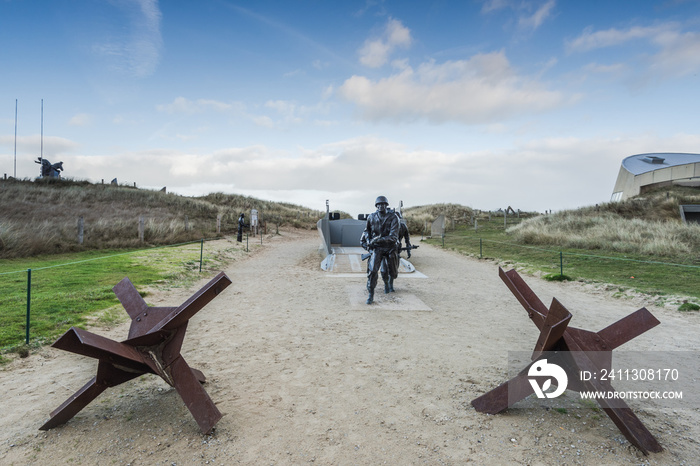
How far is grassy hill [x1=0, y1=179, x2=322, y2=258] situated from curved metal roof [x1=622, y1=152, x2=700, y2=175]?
106 ft

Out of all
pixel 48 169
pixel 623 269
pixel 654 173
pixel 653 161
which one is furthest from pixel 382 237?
pixel 48 169

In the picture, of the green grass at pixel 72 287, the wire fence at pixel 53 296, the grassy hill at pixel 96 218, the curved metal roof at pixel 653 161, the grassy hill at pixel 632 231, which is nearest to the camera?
the wire fence at pixel 53 296

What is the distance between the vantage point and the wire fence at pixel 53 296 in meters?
4.98

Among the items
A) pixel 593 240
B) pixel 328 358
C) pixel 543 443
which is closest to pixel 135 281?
pixel 328 358

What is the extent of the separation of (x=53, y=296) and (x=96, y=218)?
2044 cm

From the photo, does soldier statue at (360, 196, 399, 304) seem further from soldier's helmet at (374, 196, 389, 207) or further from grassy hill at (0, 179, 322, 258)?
grassy hill at (0, 179, 322, 258)

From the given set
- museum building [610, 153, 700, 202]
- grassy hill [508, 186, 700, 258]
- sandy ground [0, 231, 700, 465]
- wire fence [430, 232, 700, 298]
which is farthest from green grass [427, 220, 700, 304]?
museum building [610, 153, 700, 202]

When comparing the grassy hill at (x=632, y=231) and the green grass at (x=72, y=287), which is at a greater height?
the grassy hill at (x=632, y=231)

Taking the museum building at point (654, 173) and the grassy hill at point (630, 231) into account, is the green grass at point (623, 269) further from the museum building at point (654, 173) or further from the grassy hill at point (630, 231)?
the museum building at point (654, 173)

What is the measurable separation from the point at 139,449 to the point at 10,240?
13.8 metres

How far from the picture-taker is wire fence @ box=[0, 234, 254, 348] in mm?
4984

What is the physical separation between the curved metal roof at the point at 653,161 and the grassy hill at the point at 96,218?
3227 centimetres

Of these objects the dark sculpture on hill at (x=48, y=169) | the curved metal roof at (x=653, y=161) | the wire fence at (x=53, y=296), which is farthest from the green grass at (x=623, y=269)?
the dark sculpture on hill at (x=48, y=169)

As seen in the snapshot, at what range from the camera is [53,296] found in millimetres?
6637
